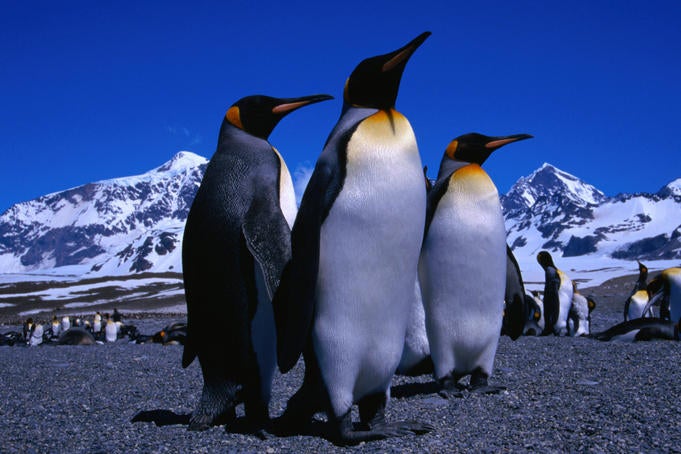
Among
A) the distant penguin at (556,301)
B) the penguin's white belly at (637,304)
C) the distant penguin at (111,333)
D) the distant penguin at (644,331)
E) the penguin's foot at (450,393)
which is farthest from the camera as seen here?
the distant penguin at (111,333)

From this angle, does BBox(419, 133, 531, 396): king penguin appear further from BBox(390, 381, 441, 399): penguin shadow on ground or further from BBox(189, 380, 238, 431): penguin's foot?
BBox(189, 380, 238, 431): penguin's foot

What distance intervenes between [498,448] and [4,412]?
3.77 metres

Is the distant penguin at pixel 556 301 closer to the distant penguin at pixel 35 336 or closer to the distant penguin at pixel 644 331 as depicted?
the distant penguin at pixel 644 331

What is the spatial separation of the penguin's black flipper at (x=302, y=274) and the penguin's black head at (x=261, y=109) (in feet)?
2.48

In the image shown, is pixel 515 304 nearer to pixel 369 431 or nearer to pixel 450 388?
pixel 450 388

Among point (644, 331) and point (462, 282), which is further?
point (644, 331)

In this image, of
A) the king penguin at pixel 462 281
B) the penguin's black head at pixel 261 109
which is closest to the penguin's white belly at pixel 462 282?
the king penguin at pixel 462 281

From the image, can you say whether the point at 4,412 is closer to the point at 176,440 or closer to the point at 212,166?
the point at 176,440

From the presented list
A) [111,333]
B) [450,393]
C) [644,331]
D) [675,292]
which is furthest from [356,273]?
[111,333]

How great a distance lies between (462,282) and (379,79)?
6.79 feet

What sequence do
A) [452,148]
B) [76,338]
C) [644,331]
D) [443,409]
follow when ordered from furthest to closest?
1. [76,338]
2. [644,331]
3. [452,148]
4. [443,409]

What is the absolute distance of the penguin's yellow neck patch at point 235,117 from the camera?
13.4 feet

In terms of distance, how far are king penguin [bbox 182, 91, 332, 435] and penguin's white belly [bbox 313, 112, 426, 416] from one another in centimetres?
35

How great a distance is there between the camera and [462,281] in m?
4.95
